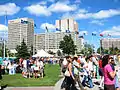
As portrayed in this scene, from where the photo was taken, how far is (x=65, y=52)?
254 ft

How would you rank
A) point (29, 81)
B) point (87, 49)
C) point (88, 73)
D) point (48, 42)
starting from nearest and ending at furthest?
point (88, 73) → point (29, 81) → point (87, 49) → point (48, 42)

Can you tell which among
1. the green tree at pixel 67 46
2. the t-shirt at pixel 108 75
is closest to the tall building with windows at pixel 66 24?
the green tree at pixel 67 46

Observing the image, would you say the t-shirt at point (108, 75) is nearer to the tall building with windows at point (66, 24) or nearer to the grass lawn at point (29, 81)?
the grass lawn at point (29, 81)

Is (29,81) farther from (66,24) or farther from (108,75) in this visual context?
(66,24)

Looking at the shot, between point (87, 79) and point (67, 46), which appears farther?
point (67, 46)

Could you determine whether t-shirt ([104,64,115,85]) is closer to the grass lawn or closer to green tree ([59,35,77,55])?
the grass lawn

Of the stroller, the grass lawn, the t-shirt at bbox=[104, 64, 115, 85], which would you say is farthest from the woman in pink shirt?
the grass lawn

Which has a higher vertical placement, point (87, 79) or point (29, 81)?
point (87, 79)

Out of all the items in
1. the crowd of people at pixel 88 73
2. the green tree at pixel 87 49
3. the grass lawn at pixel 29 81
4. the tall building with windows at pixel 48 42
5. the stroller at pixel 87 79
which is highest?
the tall building with windows at pixel 48 42

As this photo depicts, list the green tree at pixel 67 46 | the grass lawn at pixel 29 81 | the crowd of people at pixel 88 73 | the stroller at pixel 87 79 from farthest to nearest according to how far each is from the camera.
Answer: the green tree at pixel 67 46, the grass lawn at pixel 29 81, the stroller at pixel 87 79, the crowd of people at pixel 88 73

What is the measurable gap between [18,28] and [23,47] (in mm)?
7269

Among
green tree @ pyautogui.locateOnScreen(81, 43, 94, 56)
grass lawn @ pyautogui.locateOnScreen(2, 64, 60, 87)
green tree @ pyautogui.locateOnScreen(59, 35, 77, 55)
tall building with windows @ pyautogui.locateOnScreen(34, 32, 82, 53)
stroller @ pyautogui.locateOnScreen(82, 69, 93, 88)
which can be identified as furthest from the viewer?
tall building with windows @ pyautogui.locateOnScreen(34, 32, 82, 53)

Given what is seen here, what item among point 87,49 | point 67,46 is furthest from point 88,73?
point 87,49

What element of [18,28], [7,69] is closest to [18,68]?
[7,69]
